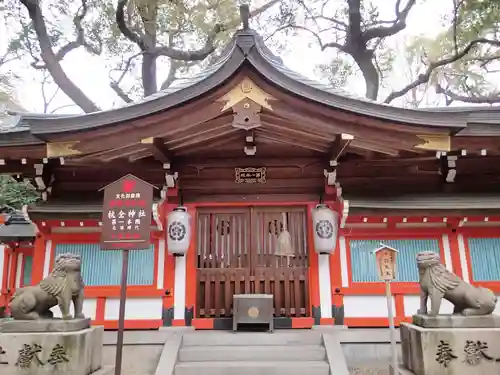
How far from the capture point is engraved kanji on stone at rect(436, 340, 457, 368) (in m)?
4.59

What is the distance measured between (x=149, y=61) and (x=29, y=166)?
31.8 ft

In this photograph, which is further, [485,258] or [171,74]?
[171,74]

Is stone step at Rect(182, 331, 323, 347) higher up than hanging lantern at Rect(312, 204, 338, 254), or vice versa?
hanging lantern at Rect(312, 204, 338, 254)

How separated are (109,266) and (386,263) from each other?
4.90 m

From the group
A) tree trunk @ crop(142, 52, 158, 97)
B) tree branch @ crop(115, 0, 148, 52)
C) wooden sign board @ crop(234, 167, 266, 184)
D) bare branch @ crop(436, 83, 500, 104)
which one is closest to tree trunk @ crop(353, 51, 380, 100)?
bare branch @ crop(436, 83, 500, 104)

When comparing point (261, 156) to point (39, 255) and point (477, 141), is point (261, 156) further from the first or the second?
point (39, 255)

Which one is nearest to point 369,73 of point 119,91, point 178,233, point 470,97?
point 470,97

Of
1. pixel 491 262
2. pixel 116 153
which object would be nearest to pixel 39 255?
pixel 116 153

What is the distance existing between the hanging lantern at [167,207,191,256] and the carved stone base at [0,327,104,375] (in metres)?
2.12

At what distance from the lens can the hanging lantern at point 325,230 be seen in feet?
21.5

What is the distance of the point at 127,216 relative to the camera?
4.45m

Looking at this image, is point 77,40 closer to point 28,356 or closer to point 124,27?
point 124,27

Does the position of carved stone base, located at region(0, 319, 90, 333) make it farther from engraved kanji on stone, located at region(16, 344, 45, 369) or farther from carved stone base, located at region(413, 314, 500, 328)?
carved stone base, located at region(413, 314, 500, 328)

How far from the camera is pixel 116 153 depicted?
645 cm
